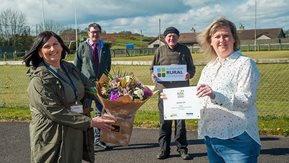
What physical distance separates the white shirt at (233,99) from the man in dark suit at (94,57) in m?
3.63

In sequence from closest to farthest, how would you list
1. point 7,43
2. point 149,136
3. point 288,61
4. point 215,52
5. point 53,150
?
point 53,150 < point 215,52 < point 149,136 < point 288,61 < point 7,43

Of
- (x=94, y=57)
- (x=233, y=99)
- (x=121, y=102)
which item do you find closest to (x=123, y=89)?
(x=121, y=102)

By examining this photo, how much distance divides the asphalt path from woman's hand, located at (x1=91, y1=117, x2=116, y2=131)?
272cm

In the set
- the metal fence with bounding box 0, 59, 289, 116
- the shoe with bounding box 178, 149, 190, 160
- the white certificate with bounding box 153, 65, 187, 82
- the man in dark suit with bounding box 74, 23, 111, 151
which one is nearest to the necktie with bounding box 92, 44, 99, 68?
the man in dark suit with bounding box 74, 23, 111, 151

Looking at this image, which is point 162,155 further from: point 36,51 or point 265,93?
point 265,93

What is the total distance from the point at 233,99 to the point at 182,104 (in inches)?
33.5

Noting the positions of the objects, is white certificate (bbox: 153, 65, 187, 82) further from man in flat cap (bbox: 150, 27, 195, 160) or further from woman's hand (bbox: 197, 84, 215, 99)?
woman's hand (bbox: 197, 84, 215, 99)

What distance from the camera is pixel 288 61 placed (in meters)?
8.74

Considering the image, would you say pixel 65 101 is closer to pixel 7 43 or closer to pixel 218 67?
pixel 218 67

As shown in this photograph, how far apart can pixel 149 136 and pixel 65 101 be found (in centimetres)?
440

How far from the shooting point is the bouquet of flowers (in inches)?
133

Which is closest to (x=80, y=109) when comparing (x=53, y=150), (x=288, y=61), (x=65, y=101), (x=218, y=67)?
(x=65, y=101)

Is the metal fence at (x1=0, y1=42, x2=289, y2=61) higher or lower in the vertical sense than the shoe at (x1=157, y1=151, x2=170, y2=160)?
higher

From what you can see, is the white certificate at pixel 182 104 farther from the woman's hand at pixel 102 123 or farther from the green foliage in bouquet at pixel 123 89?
the woman's hand at pixel 102 123
